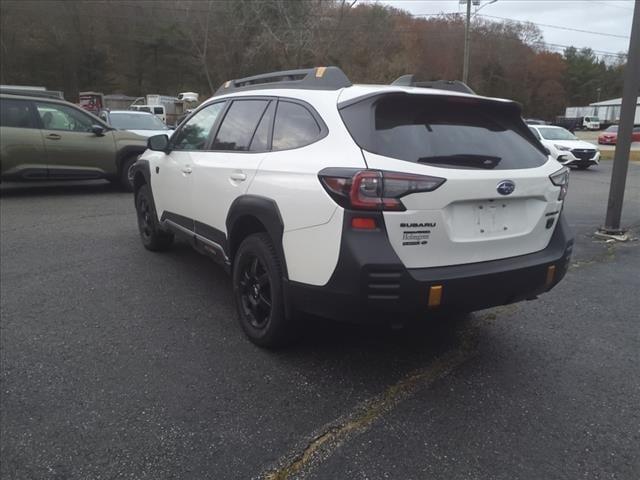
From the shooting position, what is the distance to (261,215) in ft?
10.3

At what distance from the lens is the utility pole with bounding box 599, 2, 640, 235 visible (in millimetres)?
6492

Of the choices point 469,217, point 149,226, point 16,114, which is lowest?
point 149,226

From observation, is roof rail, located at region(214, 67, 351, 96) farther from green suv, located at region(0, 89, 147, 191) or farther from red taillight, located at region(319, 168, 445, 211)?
green suv, located at region(0, 89, 147, 191)

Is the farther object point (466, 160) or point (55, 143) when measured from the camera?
point (55, 143)

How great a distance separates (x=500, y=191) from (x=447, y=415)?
1.23 metres

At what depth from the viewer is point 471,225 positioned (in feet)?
9.03

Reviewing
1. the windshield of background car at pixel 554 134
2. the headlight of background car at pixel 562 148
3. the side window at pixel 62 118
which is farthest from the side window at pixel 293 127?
the windshield of background car at pixel 554 134

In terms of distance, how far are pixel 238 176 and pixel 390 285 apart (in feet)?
4.79

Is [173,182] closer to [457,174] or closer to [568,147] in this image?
[457,174]

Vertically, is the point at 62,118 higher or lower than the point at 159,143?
higher

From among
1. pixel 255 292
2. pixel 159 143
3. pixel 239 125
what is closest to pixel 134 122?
pixel 159 143

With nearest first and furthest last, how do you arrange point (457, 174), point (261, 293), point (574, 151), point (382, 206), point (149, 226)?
point (382, 206) < point (457, 174) < point (261, 293) < point (149, 226) < point (574, 151)

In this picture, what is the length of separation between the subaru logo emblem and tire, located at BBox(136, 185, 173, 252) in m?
3.67

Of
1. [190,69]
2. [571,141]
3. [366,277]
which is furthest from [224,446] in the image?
[190,69]
